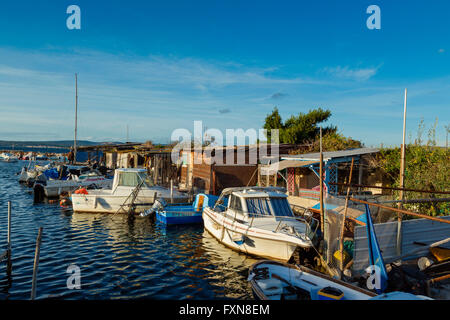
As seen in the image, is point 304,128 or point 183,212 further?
point 304,128

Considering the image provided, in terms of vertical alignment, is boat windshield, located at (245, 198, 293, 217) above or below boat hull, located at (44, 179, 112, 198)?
above

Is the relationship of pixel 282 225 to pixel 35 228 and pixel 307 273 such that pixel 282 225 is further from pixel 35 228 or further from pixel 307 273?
pixel 35 228

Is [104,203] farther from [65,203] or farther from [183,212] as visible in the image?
[183,212]

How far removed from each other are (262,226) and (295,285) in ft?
12.7

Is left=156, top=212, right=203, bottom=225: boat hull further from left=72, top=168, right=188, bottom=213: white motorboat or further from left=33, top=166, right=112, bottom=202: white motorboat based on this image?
left=33, top=166, right=112, bottom=202: white motorboat

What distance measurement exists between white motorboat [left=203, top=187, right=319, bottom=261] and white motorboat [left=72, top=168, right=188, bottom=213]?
6.62 metres

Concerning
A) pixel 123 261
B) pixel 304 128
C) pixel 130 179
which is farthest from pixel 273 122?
pixel 123 261

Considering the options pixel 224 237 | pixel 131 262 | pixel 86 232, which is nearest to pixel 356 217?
pixel 224 237

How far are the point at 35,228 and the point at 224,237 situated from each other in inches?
437

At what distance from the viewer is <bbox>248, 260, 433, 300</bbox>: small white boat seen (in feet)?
23.7

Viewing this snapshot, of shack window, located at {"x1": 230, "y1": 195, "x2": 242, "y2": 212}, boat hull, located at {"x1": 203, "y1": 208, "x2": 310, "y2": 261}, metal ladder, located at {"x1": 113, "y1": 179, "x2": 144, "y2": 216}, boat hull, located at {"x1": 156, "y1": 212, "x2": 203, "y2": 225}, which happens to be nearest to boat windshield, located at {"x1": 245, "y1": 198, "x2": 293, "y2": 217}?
shack window, located at {"x1": 230, "y1": 195, "x2": 242, "y2": 212}

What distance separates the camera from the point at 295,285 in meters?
8.26
